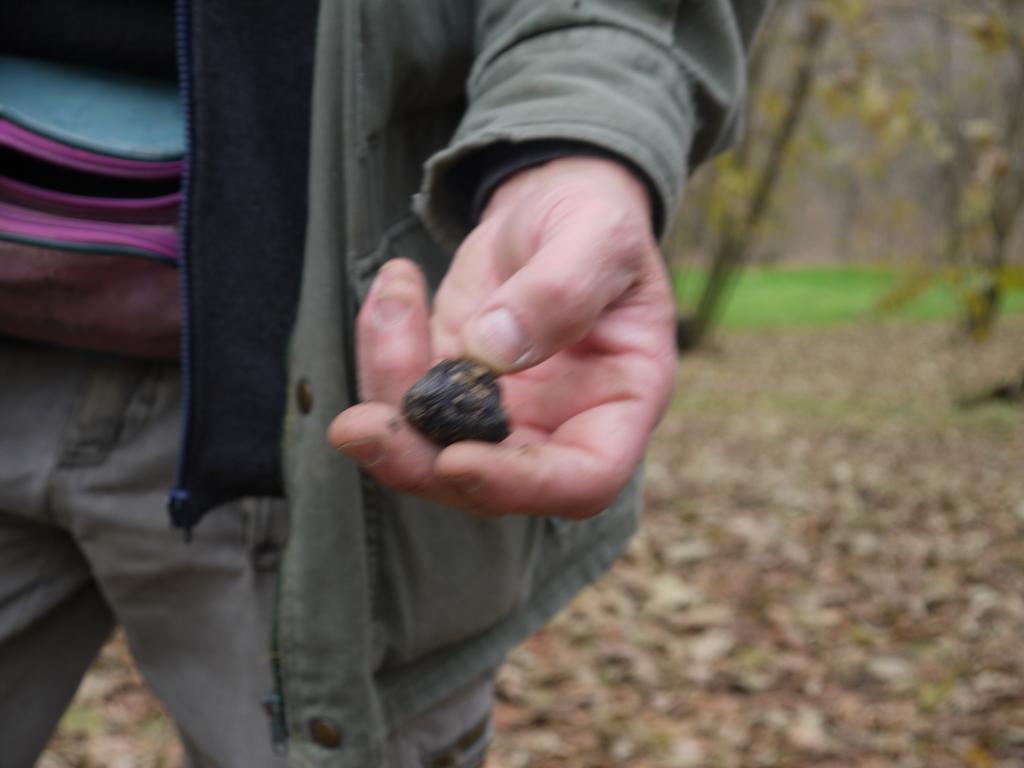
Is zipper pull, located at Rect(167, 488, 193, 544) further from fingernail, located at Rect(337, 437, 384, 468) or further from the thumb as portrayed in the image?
the thumb

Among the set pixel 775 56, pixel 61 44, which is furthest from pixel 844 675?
pixel 775 56

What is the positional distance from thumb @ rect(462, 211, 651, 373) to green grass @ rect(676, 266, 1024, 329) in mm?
13815

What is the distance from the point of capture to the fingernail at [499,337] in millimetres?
→ 860

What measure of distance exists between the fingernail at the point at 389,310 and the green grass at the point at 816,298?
45.5ft

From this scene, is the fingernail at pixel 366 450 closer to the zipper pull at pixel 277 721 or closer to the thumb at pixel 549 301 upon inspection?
the thumb at pixel 549 301

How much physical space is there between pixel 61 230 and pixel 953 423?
7733 millimetres

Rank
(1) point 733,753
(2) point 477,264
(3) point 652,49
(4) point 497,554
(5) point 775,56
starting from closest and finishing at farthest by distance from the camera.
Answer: (2) point 477,264 → (3) point 652,49 → (4) point 497,554 → (1) point 733,753 → (5) point 775,56

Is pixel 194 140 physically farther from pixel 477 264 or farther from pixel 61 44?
pixel 477 264

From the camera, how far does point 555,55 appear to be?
1120mm

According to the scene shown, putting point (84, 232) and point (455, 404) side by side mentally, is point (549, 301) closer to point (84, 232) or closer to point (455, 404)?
point (455, 404)

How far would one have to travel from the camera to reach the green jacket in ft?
3.64

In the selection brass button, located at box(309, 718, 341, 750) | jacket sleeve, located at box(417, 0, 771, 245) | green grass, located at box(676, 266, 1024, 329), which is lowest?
green grass, located at box(676, 266, 1024, 329)

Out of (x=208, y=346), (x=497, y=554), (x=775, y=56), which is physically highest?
(x=208, y=346)

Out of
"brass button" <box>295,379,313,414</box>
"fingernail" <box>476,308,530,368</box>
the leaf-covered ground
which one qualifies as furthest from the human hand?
the leaf-covered ground
